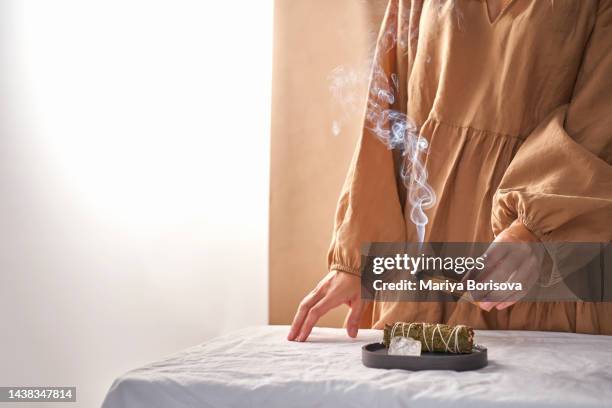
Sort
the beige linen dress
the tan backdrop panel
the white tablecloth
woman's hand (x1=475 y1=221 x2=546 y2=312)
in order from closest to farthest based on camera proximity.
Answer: the white tablecloth, woman's hand (x1=475 y1=221 x2=546 y2=312), the beige linen dress, the tan backdrop panel

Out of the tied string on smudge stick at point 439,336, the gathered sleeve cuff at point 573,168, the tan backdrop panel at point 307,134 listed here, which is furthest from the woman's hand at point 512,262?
the tan backdrop panel at point 307,134

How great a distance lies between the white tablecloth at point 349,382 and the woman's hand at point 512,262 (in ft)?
0.39

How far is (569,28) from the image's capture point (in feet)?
3.74

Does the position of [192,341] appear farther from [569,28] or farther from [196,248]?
[569,28]

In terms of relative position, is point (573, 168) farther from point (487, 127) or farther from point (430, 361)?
point (430, 361)

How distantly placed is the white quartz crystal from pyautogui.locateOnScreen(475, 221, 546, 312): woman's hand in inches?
8.4

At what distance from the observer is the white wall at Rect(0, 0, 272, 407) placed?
1.85 m

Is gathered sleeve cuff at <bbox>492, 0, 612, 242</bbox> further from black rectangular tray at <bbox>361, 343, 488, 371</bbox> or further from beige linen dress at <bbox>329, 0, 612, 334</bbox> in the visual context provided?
black rectangular tray at <bbox>361, 343, 488, 371</bbox>

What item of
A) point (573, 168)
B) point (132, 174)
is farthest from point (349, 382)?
point (132, 174)

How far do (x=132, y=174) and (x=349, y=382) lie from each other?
4.85 feet

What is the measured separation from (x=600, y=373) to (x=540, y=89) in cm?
65

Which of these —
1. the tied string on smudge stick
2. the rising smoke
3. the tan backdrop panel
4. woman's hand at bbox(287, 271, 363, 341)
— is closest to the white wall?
A: the tan backdrop panel

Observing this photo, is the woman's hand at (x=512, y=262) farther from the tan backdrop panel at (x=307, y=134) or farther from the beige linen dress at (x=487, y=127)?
the tan backdrop panel at (x=307, y=134)

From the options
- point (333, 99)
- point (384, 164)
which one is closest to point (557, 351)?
point (384, 164)
